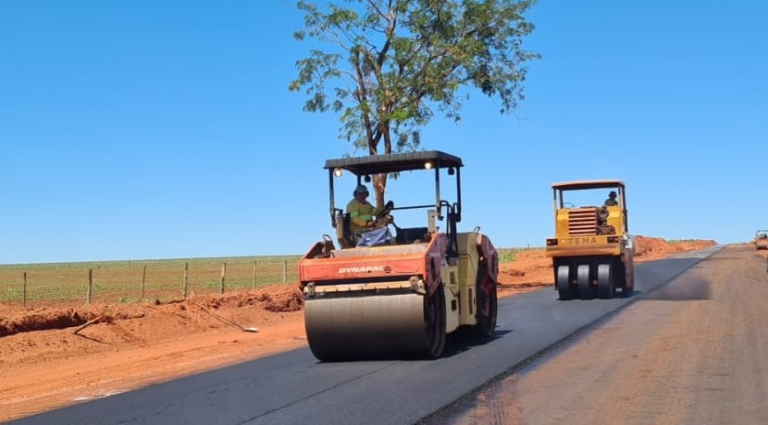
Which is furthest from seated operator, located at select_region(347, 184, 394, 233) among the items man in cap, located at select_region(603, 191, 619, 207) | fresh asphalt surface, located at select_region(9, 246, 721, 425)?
man in cap, located at select_region(603, 191, 619, 207)

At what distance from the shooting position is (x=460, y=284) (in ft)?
A: 40.7

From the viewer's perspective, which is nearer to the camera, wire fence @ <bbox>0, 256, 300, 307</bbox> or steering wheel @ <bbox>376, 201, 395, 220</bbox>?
steering wheel @ <bbox>376, 201, 395, 220</bbox>

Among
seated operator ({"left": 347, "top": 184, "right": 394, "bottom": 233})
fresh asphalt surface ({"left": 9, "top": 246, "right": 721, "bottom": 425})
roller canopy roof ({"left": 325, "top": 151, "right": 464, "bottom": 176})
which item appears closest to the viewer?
fresh asphalt surface ({"left": 9, "top": 246, "right": 721, "bottom": 425})

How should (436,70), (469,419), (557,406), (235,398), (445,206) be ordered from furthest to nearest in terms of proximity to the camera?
(436,70) < (445,206) < (235,398) < (557,406) < (469,419)

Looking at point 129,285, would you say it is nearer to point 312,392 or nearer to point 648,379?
A: point 312,392

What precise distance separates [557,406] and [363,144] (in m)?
21.0

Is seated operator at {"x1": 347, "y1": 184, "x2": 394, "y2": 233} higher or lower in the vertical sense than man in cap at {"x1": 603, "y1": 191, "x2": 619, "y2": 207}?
lower

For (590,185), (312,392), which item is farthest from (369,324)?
(590,185)

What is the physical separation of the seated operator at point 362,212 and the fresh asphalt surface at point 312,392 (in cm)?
197

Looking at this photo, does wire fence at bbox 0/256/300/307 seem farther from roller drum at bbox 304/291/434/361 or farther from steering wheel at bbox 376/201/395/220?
roller drum at bbox 304/291/434/361

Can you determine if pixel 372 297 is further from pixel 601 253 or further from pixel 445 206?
pixel 601 253

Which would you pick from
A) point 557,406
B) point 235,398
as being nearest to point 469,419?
point 557,406

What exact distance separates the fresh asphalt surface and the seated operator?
1.97m

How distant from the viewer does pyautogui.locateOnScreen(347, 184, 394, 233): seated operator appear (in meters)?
12.1
